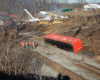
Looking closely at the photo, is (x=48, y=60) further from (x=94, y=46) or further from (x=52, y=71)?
(x=94, y=46)

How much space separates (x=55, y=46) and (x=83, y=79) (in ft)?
17.5

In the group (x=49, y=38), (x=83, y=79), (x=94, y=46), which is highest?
(x=49, y=38)

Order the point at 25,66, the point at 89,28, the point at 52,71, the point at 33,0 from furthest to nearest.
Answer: the point at 33,0
the point at 89,28
the point at 25,66
the point at 52,71

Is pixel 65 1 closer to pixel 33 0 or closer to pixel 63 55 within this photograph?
pixel 33 0

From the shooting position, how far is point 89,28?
488 inches

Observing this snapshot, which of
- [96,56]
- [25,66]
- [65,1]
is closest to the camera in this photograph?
[25,66]

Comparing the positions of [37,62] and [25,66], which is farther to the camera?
[37,62]

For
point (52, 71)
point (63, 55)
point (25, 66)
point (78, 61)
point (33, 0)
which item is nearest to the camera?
point (52, 71)

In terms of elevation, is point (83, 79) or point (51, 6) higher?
point (51, 6)

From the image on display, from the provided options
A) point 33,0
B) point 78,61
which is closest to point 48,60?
point 78,61

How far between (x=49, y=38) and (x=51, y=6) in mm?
61094

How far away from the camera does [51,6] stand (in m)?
66.7

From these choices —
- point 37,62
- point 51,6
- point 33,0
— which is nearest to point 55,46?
point 37,62

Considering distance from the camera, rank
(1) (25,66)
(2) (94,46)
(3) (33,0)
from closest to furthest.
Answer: (1) (25,66) → (2) (94,46) → (3) (33,0)
